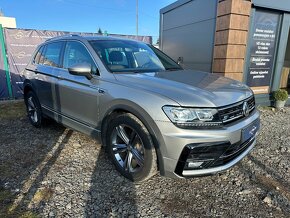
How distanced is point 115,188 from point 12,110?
5.30 m

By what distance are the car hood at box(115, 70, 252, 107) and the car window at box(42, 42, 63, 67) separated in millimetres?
1603

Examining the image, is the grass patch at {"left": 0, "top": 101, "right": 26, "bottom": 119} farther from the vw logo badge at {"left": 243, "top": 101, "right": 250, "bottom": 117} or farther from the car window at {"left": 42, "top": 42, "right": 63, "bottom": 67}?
the vw logo badge at {"left": 243, "top": 101, "right": 250, "bottom": 117}

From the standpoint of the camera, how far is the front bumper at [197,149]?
2.22 meters

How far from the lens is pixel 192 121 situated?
228 cm

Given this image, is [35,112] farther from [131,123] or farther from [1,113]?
[131,123]

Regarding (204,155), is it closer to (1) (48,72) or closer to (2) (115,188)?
(2) (115,188)

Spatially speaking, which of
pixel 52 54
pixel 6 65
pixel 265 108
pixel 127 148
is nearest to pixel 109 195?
pixel 127 148

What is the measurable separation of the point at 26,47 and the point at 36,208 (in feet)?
25.0

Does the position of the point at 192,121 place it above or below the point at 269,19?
below

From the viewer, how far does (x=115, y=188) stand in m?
2.72

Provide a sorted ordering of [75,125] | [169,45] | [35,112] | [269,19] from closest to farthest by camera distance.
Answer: [75,125] < [35,112] < [269,19] < [169,45]

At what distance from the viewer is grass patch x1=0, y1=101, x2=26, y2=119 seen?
603 cm

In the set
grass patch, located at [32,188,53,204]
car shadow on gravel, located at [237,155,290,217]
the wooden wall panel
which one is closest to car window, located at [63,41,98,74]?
grass patch, located at [32,188,53,204]

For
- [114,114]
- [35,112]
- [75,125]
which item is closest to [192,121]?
[114,114]
